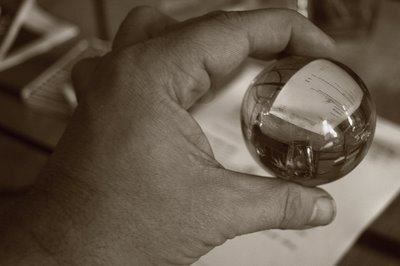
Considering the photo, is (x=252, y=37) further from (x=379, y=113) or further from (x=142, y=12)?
(x=379, y=113)

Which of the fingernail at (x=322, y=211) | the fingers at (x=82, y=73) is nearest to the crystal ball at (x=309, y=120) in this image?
the fingernail at (x=322, y=211)

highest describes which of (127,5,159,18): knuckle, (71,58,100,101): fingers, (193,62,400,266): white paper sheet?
(127,5,159,18): knuckle

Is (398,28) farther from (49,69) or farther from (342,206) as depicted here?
(49,69)

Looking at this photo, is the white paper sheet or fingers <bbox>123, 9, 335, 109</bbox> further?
the white paper sheet

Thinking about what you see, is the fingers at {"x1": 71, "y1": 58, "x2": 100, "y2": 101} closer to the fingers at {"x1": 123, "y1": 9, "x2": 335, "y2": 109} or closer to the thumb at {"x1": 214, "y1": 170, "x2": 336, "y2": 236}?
the fingers at {"x1": 123, "y1": 9, "x2": 335, "y2": 109}

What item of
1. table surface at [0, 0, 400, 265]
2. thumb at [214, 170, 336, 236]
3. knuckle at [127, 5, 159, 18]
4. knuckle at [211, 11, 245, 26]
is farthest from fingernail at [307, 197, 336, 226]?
knuckle at [127, 5, 159, 18]

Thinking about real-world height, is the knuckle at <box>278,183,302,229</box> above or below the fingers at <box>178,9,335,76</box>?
below

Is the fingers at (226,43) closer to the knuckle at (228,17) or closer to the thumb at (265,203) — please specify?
the knuckle at (228,17)

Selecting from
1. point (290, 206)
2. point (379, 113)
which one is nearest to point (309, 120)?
point (290, 206)
